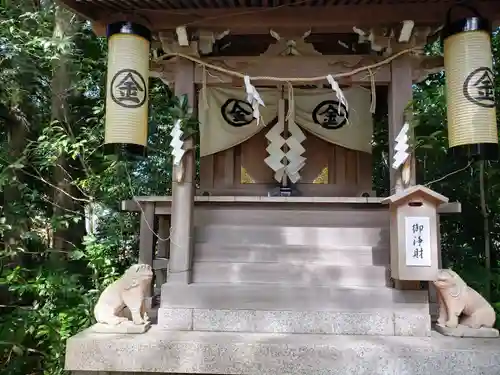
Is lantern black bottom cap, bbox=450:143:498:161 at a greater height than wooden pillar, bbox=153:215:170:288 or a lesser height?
greater

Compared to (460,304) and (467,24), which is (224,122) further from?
(460,304)

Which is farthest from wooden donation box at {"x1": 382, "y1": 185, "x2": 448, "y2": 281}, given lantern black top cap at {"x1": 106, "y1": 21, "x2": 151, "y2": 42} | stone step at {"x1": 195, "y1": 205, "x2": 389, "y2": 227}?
lantern black top cap at {"x1": 106, "y1": 21, "x2": 151, "y2": 42}

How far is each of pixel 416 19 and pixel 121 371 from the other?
4179mm

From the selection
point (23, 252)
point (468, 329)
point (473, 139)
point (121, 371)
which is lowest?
point (121, 371)

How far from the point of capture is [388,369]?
→ 344 centimetres

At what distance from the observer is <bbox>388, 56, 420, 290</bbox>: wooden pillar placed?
4.36 metres

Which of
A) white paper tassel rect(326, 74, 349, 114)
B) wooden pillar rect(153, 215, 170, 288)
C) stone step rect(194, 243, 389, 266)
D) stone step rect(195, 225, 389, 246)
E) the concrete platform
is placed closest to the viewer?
the concrete platform

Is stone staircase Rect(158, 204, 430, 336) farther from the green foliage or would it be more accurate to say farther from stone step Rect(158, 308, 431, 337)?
the green foliage

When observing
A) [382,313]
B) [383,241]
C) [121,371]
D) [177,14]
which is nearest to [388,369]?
[382,313]

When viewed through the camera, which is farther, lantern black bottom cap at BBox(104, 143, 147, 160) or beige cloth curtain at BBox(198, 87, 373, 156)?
beige cloth curtain at BBox(198, 87, 373, 156)

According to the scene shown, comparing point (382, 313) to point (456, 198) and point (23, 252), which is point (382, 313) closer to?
point (456, 198)

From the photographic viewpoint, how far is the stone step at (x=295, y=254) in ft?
14.9

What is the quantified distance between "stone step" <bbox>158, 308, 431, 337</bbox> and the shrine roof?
282 cm

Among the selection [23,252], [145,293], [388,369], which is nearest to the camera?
[388,369]
